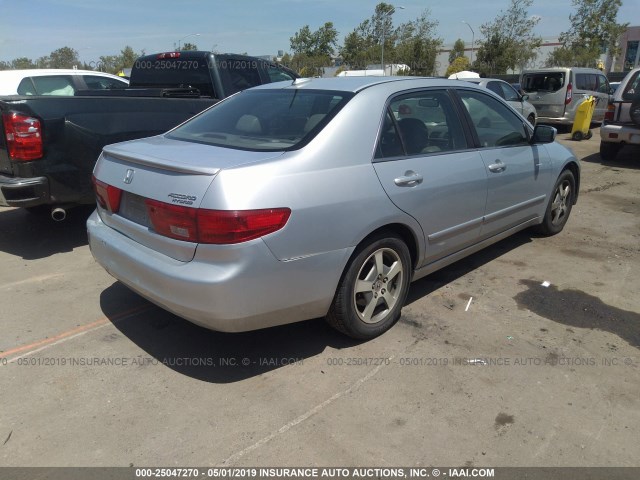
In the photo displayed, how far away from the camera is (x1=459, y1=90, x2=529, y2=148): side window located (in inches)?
163

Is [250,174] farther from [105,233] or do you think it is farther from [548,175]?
[548,175]

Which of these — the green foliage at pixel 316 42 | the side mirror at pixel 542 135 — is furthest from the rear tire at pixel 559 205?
the green foliage at pixel 316 42

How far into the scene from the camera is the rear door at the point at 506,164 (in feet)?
13.6

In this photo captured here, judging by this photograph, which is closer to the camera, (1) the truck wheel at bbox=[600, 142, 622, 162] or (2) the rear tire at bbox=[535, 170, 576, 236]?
(2) the rear tire at bbox=[535, 170, 576, 236]

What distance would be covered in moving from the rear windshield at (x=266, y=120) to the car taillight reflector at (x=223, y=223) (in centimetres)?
52

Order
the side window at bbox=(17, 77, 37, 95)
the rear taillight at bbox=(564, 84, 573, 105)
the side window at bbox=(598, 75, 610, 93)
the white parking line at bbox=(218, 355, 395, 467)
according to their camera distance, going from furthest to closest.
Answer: the side window at bbox=(598, 75, 610, 93) → the rear taillight at bbox=(564, 84, 573, 105) → the side window at bbox=(17, 77, 37, 95) → the white parking line at bbox=(218, 355, 395, 467)

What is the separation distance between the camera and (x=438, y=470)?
91.6 inches

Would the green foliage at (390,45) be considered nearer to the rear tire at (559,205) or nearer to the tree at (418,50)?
the tree at (418,50)

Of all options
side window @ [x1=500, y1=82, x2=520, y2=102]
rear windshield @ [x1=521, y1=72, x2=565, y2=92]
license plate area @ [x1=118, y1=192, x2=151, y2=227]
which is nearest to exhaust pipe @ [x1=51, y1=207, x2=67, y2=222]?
license plate area @ [x1=118, y1=192, x2=151, y2=227]

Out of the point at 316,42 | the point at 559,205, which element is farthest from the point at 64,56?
the point at 559,205

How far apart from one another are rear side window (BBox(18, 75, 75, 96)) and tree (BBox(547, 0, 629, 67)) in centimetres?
4037

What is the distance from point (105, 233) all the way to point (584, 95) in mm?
15071

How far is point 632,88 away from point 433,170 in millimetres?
8428

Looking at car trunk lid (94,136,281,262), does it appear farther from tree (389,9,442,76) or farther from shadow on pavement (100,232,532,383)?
tree (389,9,442,76)
